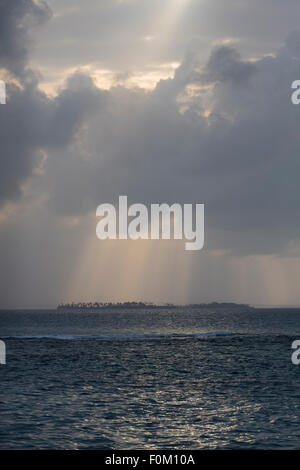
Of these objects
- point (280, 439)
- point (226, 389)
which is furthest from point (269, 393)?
point (280, 439)

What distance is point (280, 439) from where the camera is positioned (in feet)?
98.9

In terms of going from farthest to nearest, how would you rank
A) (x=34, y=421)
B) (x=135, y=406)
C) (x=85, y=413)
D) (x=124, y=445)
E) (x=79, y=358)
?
(x=79, y=358), (x=135, y=406), (x=85, y=413), (x=34, y=421), (x=124, y=445)

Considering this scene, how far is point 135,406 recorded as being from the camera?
39844 millimetres

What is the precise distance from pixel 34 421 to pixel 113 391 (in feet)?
45.7

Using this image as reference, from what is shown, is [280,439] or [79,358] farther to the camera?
[79,358]
